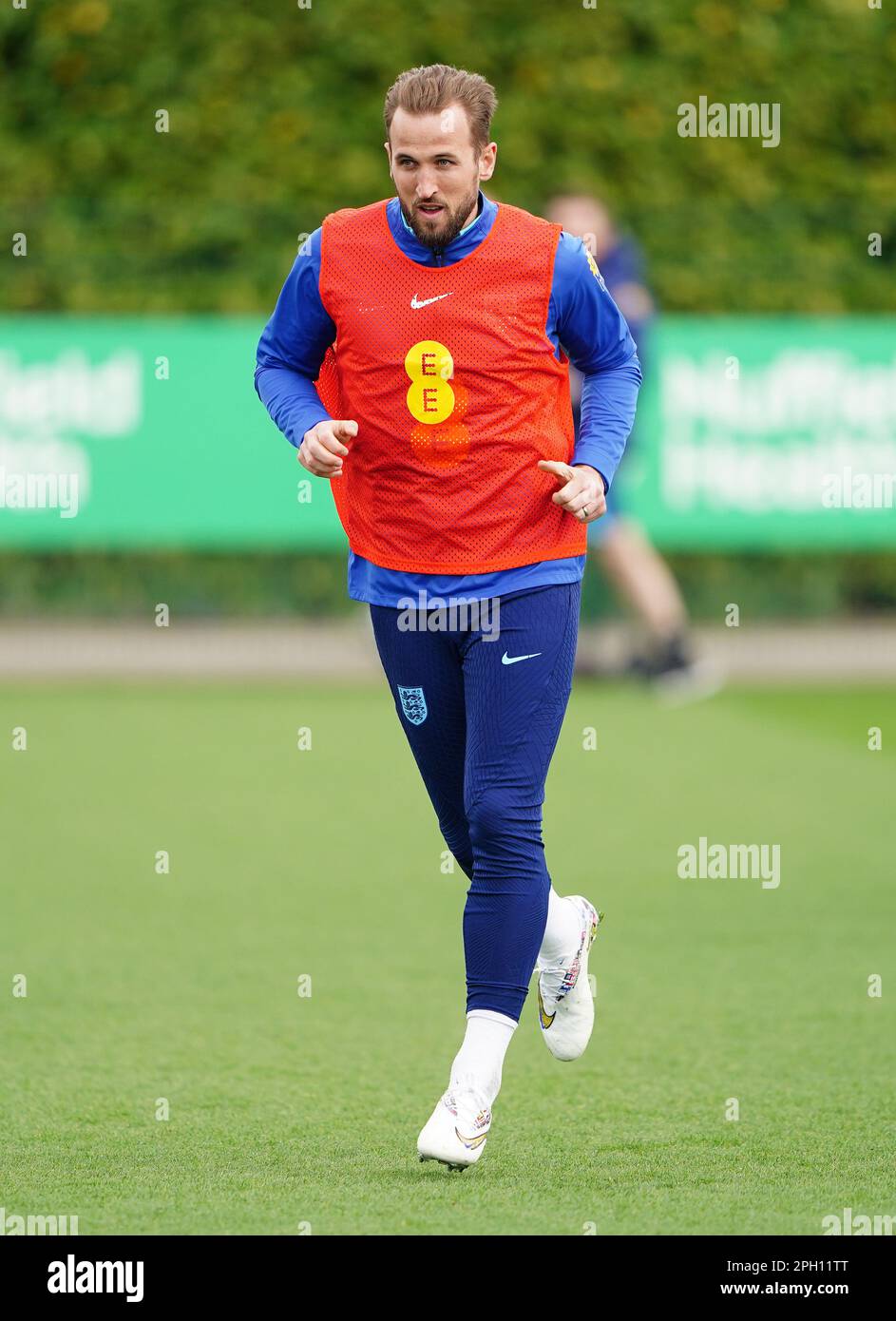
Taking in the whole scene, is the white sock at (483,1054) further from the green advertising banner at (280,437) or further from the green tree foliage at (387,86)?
the green tree foliage at (387,86)

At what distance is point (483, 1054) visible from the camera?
14.9 ft

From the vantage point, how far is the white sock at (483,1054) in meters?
4.50

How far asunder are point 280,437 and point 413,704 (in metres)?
8.20

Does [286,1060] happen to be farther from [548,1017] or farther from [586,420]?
[586,420]

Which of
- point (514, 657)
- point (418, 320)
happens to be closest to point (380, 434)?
point (418, 320)

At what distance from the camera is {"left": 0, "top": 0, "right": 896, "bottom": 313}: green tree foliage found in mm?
14875

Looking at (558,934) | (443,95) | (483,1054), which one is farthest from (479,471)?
(483,1054)

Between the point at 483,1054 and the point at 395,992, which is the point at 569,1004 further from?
the point at 395,992

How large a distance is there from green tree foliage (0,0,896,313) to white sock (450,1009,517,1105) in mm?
10620

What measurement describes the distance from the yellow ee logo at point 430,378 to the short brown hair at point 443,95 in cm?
41

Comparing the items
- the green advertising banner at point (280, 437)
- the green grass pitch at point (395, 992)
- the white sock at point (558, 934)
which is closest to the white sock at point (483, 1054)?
the green grass pitch at point (395, 992)

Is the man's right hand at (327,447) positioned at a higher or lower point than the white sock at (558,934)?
higher

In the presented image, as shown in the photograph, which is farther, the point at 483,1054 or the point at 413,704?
the point at 413,704

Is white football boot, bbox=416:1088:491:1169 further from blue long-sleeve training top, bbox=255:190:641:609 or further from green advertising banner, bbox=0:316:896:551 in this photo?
green advertising banner, bbox=0:316:896:551
